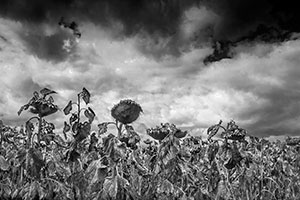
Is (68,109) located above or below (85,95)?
below

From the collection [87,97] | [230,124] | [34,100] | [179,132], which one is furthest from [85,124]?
[230,124]

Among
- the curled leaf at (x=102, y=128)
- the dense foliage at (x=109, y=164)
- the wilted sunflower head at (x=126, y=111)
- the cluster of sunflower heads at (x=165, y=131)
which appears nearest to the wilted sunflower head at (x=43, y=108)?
the dense foliage at (x=109, y=164)

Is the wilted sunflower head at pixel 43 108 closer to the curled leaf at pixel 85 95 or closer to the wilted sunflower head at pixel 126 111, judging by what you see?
the curled leaf at pixel 85 95

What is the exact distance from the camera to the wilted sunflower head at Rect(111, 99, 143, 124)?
124 inches

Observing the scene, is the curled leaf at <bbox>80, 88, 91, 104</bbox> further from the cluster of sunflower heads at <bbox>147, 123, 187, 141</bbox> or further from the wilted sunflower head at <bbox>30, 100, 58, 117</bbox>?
the cluster of sunflower heads at <bbox>147, 123, 187, 141</bbox>

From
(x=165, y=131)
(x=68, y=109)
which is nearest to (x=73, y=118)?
(x=68, y=109)

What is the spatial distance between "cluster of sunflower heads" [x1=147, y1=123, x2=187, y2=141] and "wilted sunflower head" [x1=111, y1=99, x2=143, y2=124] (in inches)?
35.1

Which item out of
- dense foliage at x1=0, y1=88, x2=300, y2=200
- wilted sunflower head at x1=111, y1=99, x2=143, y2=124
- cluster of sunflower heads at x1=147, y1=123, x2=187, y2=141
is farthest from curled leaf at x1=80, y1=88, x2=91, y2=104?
cluster of sunflower heads at x1=147, y1=123, x2=187, y2=141

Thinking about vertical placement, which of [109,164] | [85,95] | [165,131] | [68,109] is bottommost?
[109,164]

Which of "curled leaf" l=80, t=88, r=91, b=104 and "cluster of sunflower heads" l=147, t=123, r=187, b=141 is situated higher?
"curled leaf" l=80, t=88, r=91, b=104

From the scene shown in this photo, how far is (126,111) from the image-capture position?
124 inches

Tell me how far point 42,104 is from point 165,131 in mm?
1482

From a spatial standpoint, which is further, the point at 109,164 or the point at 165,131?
the point at 165,131

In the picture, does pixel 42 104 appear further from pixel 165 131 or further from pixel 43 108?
pixel 165 131
